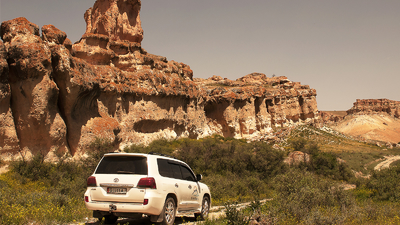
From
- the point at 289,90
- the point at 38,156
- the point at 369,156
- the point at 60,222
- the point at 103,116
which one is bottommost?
the point at 369,156

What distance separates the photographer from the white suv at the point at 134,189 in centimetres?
753

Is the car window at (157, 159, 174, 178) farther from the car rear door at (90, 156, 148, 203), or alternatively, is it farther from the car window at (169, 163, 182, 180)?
the car rear door at (90, 156, 148, 203)

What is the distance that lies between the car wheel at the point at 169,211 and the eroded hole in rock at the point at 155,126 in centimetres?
2708

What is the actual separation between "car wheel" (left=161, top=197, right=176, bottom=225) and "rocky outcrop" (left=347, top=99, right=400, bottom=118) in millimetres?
148444

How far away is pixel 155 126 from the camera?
127 ft

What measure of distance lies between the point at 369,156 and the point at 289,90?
3134cm

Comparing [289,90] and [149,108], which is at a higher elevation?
[289,90]

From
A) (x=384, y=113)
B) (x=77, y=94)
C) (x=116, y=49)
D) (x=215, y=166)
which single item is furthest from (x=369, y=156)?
(x=384, y=113)

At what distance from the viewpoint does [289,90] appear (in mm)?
76625

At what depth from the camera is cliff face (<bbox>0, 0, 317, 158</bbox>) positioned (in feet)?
66.7

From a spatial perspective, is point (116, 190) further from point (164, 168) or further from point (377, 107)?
point (377, 107)

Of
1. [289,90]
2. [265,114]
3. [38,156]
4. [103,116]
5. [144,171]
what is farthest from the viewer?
[289,90]

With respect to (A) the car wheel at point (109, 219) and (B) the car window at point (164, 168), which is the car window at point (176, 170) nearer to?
(B) the car window at point (164, 168)

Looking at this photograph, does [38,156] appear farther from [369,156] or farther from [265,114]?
[265,114]
